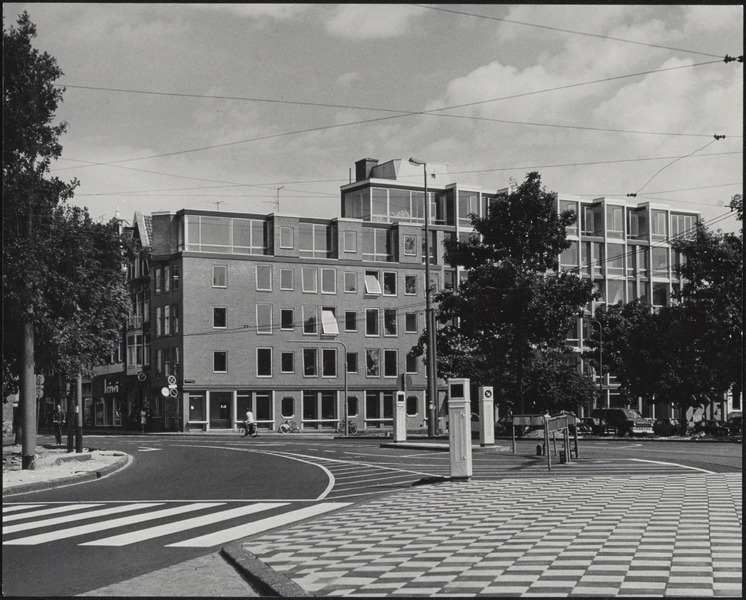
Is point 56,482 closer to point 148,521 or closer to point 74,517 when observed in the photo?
point 74,517

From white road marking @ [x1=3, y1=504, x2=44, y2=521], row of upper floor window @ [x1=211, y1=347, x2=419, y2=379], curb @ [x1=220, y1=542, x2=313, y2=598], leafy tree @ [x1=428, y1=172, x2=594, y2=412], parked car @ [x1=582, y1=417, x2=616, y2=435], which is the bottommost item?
parked car @ [x1=582, y1=417, x2=616, y2=435]

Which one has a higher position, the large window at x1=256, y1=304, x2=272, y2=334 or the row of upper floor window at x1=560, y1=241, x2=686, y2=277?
the row of upper floor window at x1=560, y1=241, x2=686, y2=277

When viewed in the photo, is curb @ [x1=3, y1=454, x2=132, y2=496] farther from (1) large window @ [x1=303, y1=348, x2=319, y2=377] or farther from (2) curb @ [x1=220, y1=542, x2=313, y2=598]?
(1) large window @ [x1=303, y1=348, x2=319, y2=377]

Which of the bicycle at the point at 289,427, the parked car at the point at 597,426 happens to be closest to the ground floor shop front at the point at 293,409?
the bicycle at the point at 289,427

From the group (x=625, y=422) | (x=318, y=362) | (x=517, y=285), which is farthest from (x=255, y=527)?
(x=318, y=362)

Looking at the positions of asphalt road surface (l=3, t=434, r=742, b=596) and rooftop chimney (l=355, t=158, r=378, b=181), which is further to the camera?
rooftop chimney (l=355, t=158, r=378, b=181)

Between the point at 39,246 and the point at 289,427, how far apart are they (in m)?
48.0

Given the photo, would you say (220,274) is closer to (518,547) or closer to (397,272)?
(397,272)

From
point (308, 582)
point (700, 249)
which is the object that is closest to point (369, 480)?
point (308, 582)

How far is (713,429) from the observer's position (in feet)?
160

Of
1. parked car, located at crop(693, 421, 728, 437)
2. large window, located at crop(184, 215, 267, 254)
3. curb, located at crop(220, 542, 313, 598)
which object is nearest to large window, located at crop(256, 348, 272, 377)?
large window, located at crop(184, 215, 267, 254)

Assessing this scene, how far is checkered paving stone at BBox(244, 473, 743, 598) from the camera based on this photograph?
7105 millimetres

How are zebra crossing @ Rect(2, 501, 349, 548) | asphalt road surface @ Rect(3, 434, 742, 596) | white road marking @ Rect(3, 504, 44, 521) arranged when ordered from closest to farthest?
asphalt road surface @ Rect(3, 434, 742, 596) < zebra crossing @ Rect(2, 501, 349, 548) < white road marking @ Rect(3, 504, 44, 521)

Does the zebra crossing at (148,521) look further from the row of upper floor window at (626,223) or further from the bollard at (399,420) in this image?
the row of upper floor window at (626,223)
